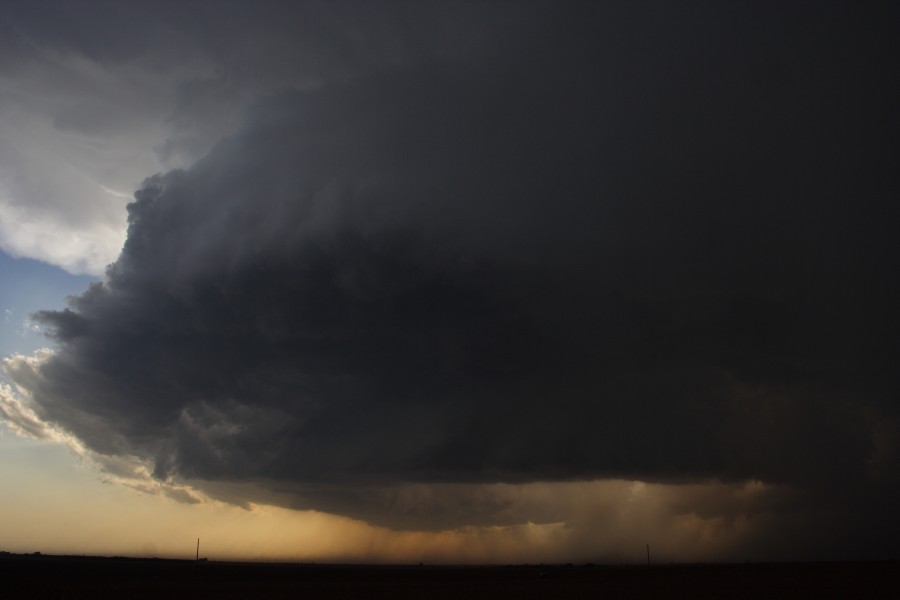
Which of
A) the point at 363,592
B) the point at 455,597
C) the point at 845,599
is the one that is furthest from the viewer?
the point at 363,592

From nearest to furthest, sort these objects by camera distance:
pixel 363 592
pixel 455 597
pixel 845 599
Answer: pixel 845 599
pixel 455 597
pixel 363 592

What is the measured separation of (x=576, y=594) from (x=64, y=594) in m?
53.8

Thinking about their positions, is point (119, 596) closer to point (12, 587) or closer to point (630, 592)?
point (12, 587)

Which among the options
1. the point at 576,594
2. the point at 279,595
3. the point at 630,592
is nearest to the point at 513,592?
the point at 576,594

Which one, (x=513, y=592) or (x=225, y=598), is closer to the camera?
(x=225, y=598)

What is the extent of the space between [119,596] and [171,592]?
7.72 m

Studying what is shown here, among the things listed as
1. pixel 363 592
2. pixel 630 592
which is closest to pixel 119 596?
pixel 363 592

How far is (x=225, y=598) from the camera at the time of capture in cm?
6538

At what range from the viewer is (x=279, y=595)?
7100 cm

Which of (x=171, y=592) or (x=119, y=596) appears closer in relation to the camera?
(x=119, y=596)

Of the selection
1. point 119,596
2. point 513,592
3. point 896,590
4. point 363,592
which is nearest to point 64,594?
point 119,596

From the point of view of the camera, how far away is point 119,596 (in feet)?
215

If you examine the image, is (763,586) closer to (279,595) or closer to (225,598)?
(279,595)

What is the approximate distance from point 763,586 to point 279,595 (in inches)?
2333
